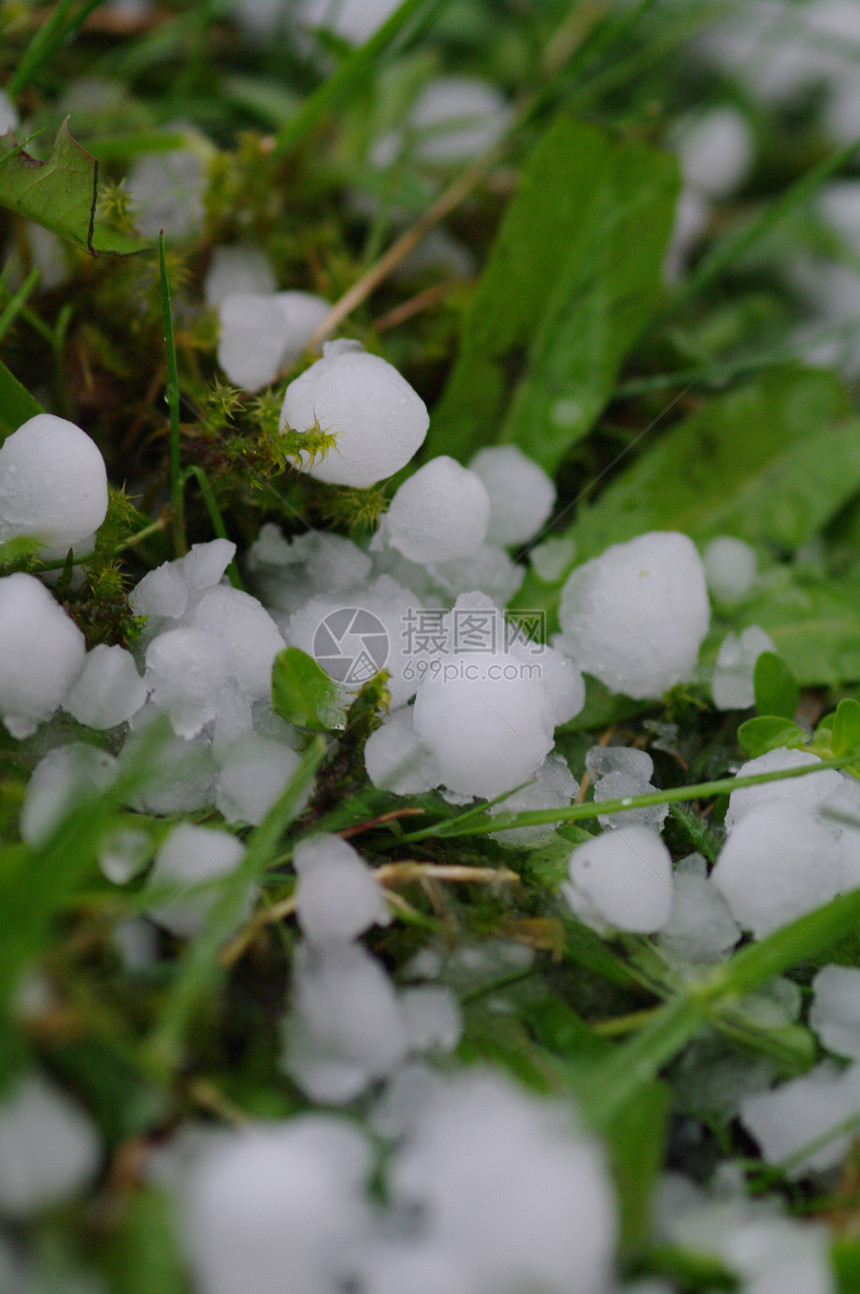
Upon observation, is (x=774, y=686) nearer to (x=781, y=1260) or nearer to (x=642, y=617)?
(x=642, y=617)

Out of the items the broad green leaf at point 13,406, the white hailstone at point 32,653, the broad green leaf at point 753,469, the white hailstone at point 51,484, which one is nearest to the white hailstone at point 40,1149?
the white hailstone at point 32,653

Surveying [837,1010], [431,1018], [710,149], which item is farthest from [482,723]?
[710,149]

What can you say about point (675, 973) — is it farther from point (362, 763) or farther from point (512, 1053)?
point (362, 763)

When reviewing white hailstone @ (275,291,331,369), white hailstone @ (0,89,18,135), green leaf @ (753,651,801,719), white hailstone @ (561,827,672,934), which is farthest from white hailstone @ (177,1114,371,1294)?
white hailstone @ (0,89,18,135)

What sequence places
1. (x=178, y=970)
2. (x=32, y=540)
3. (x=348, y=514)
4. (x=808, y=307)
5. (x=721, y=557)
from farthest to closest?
1. (x=808, y=307)
2. (x=721, y=557)
3. (x=348, y=514)
4. (x=32, y=540)
5. (x=178, y=970)

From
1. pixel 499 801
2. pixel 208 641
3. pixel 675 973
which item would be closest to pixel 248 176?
pixel 208 641

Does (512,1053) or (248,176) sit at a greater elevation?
(248,176)
